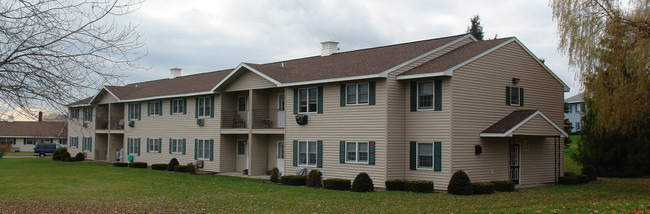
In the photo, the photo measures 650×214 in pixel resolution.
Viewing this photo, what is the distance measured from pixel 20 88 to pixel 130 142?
3254 centimetres

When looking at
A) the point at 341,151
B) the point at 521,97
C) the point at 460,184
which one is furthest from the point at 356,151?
the point at 521,97

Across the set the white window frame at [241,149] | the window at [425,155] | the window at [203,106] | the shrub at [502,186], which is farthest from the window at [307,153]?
the window at [203,106]

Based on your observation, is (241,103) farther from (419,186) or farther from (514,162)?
(514,162)

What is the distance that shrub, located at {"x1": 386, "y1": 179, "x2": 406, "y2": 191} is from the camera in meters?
22.0

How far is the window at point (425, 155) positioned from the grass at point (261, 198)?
7.40ft

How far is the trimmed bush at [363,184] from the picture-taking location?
72.2 ft

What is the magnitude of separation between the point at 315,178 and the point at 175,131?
15.5 meters

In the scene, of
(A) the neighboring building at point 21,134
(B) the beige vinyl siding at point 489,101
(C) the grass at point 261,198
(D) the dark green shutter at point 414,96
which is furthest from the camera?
(A) the neighboring building at point 21,134

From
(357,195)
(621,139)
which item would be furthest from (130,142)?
(621,139)

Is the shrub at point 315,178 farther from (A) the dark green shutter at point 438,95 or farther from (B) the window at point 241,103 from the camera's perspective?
(B) the window at point 241,103

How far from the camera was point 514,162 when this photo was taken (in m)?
24.9

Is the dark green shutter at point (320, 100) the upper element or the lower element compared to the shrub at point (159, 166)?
upper

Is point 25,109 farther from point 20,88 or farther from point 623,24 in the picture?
point 623,24

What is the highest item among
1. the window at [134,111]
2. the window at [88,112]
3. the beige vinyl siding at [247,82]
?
the beige vinyl siding at [247,82]
